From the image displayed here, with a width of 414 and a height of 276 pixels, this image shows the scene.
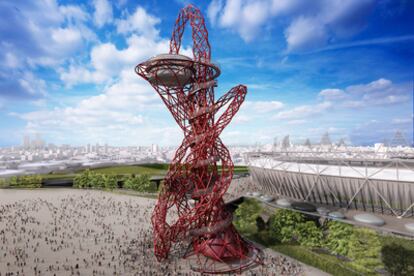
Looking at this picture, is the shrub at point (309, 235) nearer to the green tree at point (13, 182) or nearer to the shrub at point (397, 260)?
the shrub at point (397, 260)

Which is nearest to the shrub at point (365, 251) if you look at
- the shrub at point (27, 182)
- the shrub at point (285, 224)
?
the shrub at point (285, 224)

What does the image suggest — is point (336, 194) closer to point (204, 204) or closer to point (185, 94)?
point (204, 204)

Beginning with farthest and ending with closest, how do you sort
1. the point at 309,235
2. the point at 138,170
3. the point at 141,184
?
the point at 138,170 < the point at 141,184 < the point at 309,235

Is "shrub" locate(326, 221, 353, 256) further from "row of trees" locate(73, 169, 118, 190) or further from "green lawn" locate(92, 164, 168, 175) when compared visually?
"green lawn" locate(92, 164, 168, 175)

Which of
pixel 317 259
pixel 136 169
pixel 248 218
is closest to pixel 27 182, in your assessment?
pixel 136 169

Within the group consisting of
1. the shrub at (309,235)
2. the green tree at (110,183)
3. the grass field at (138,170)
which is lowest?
the shrub at (309,235)

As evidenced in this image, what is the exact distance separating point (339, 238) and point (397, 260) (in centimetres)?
673

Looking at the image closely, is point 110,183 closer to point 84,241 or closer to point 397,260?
point 84,241

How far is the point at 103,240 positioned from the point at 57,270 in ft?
33.4

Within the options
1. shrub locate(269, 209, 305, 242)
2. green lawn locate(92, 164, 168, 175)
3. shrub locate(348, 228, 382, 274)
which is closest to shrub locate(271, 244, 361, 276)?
shrub locate(348, 228, 382, 274)

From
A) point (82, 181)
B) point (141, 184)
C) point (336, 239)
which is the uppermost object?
point (82, 181)

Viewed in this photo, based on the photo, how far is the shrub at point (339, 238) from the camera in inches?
1275

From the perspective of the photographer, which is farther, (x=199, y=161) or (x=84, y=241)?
(x=84, y=241)

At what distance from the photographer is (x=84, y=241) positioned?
40.5 metres
